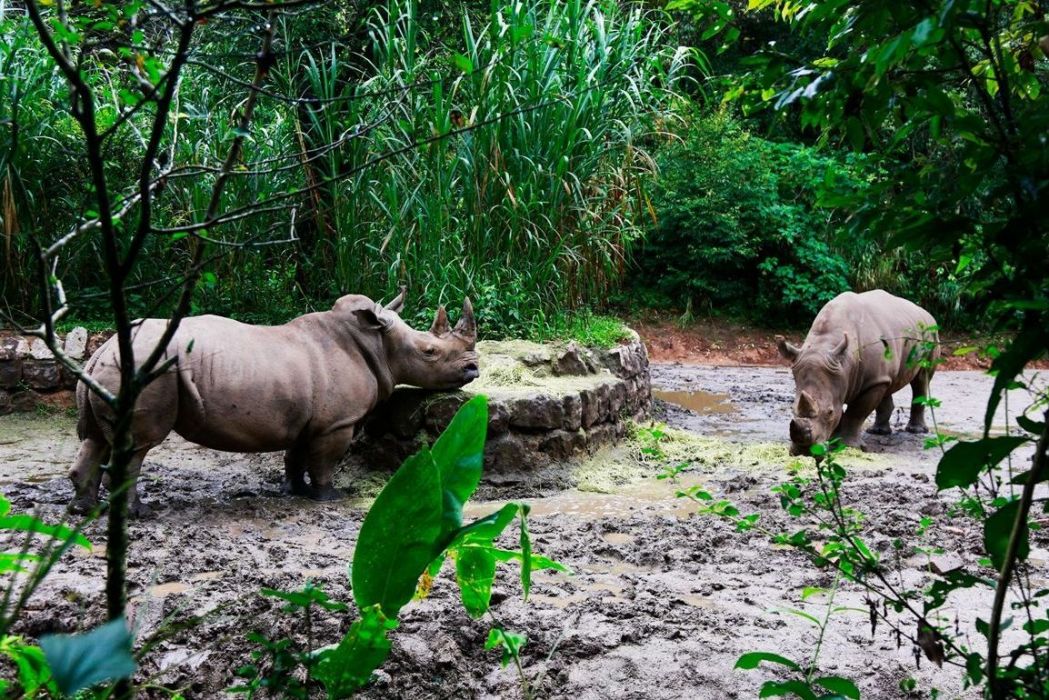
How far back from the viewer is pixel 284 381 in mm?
5395

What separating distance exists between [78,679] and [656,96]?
8.29 m

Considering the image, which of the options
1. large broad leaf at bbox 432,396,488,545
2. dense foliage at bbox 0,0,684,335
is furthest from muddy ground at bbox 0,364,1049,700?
dense foliage at bbox 0,0,684,335

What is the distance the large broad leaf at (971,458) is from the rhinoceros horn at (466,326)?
476 centimetres

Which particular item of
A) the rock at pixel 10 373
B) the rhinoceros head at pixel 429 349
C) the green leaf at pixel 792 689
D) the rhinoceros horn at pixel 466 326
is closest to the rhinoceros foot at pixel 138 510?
the rhinoceros head at pixel 429 349

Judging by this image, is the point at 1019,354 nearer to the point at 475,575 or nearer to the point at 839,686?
the point at 839,686

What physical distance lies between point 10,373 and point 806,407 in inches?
234

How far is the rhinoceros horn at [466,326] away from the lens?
615 centimetres

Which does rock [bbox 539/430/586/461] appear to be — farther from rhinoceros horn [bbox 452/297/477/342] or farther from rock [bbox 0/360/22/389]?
rock [bbox 0/360/22/389]

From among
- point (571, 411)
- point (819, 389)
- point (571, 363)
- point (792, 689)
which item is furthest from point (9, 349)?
point (792, 689)

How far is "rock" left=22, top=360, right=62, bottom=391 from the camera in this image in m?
7.57

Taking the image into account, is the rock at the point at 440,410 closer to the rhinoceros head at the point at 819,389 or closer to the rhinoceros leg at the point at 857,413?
the rhinoceros head at the point at 819,389

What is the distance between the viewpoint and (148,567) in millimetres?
3930

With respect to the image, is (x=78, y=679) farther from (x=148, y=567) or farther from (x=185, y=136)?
(x=185, y=136)

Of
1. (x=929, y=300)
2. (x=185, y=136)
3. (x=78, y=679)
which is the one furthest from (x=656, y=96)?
(x=929, y=300)
